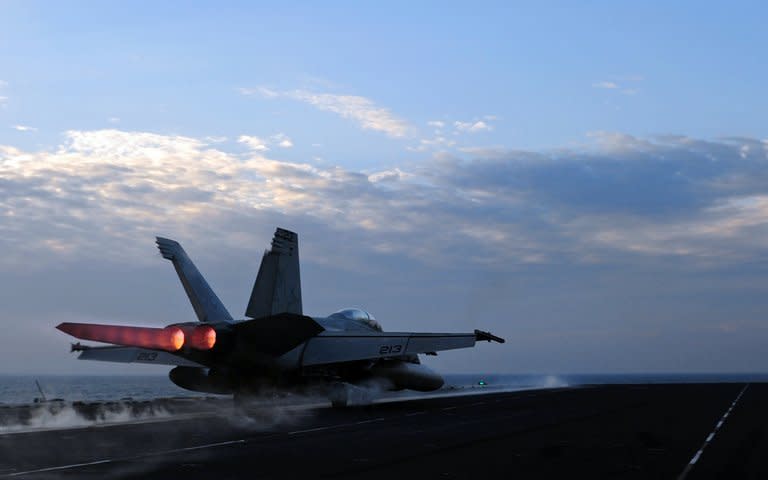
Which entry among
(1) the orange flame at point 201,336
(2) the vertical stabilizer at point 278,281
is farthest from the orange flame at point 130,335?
(2) the vertical stabilizer at point 278,281

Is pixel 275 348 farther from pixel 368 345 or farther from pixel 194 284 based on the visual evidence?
pixel 194 284

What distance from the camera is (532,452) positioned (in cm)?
1766

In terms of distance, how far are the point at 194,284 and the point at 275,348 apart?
5.86 metres

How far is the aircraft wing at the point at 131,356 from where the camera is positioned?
27922 millimetres

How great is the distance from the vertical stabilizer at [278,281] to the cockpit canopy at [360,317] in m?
3.82

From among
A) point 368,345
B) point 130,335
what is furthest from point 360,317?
point 130,335

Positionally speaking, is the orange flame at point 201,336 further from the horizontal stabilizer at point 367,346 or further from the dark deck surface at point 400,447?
the horizontal stabilizer at point 367,346

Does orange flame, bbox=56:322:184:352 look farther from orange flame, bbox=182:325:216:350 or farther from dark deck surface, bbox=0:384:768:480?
dark deck surface, bbox=0:384:768:480

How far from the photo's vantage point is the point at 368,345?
30.2 metres

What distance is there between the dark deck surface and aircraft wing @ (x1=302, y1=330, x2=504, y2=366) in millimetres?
2027

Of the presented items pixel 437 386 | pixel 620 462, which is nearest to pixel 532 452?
pixel 620 462

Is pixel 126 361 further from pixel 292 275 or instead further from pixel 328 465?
pixel 328 465

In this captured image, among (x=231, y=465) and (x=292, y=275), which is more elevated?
(x=292, y=275)

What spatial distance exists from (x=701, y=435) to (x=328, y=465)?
1185 centimetres
